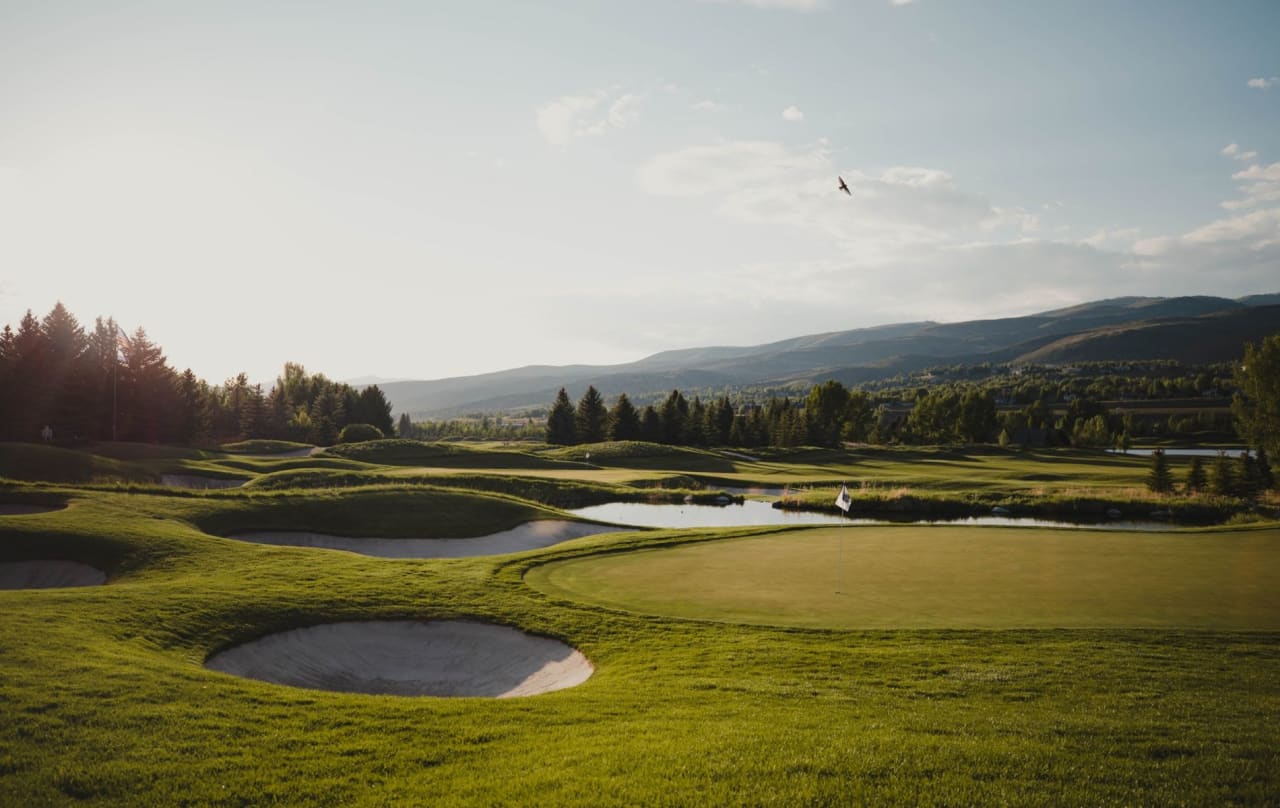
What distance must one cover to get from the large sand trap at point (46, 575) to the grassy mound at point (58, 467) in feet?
73.8

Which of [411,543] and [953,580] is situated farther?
[411,543]

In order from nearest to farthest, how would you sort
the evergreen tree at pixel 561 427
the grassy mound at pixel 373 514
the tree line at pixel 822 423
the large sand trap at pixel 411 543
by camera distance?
the large sand trap at pixel 411 543
the grassy mound at pixel 373 514
the evergreen tree at pixel 561 427
the tree line at pixel 822 423

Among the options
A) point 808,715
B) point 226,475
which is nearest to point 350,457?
point 226,475

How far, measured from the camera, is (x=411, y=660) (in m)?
14.7

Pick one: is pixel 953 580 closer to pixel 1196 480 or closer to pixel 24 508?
pixel 24 508

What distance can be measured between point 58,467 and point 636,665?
44.1m

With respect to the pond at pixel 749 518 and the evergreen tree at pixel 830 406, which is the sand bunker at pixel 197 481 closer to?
the pond at pixel 749 518

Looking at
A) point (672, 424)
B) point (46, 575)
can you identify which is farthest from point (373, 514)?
point (672, 424)

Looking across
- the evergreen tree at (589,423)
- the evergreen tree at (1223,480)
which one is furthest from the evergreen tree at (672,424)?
→ the evergreen tree at (1223,480)

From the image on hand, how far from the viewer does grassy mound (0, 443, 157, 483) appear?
39.2 metres

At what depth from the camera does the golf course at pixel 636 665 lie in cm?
751

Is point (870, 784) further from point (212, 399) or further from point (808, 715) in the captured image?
point (212, 399)

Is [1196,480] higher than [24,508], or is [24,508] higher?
[24,508]

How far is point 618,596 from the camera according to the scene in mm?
18188
